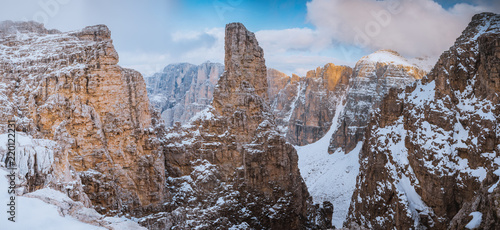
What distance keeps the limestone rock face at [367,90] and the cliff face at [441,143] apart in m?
52.0

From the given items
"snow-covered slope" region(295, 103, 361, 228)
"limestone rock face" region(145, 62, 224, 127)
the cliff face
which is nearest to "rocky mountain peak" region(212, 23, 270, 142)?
the cliff face

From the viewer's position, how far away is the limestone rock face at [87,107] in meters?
31.0

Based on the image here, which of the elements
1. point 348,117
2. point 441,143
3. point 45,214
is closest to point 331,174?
point 348,117

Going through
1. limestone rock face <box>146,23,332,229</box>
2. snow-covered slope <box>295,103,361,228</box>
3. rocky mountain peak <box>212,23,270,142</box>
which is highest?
rocky mountain peak <box>212,23,270,142</box>

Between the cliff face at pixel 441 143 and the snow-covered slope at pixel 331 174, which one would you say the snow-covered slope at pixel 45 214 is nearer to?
the cliff face at pixel 441 143

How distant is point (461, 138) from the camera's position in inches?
1572

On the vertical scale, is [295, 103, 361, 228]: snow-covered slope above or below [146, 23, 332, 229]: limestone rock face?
below

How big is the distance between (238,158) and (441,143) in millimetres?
26921

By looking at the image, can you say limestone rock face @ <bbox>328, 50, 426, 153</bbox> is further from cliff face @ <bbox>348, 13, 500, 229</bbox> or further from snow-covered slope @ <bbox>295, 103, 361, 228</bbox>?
cliff face @ <bbox>348, 13, 500, 229</bbox>

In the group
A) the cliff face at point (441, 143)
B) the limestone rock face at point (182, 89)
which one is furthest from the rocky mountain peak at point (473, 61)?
the limestone rock face at point (182, 89)

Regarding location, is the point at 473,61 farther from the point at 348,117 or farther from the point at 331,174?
the point at 348,117

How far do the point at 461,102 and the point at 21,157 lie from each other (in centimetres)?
4679

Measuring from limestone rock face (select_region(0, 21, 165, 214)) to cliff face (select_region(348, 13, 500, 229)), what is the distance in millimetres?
31443

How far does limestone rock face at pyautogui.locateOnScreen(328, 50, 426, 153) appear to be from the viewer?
101500 mm
